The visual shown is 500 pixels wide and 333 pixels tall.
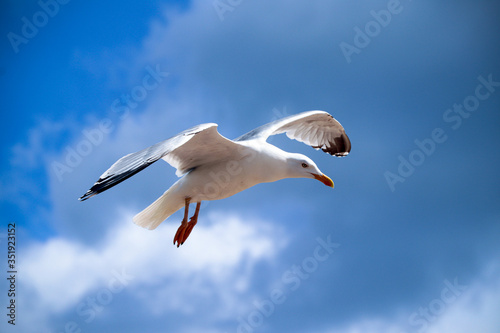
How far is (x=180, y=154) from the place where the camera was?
17.7ft

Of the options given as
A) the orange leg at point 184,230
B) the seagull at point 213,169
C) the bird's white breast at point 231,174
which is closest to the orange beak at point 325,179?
the seagull at point 213,169

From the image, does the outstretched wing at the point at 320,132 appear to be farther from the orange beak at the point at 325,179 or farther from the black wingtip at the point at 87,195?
the black wingtip at the point at 87,195

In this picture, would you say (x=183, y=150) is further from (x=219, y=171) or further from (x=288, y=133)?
(x=288, y=133)

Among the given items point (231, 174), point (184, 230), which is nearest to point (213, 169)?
point (231, 174)

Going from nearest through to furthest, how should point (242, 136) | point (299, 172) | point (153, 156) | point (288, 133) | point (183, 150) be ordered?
point (153, 156) → point (183, 150) → point (299, 172) → point (242, 136) → point (288, 133)

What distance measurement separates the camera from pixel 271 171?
5.50m

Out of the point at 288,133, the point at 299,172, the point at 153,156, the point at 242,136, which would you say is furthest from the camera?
the point at 288,133

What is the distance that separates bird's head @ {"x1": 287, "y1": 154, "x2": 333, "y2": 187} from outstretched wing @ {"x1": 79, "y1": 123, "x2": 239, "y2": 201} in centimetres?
70

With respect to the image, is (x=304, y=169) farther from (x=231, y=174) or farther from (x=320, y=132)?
(x=320, y=132)

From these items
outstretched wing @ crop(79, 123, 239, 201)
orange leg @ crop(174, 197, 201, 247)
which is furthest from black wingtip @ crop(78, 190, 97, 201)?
orange leg @ crop(174, 197, 201, 247)

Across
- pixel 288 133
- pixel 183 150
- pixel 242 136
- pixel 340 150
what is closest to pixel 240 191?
pixel 183 150

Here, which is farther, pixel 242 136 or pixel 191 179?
pixel 242 136

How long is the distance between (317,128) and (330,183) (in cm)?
189

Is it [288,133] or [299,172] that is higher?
[288,133]
